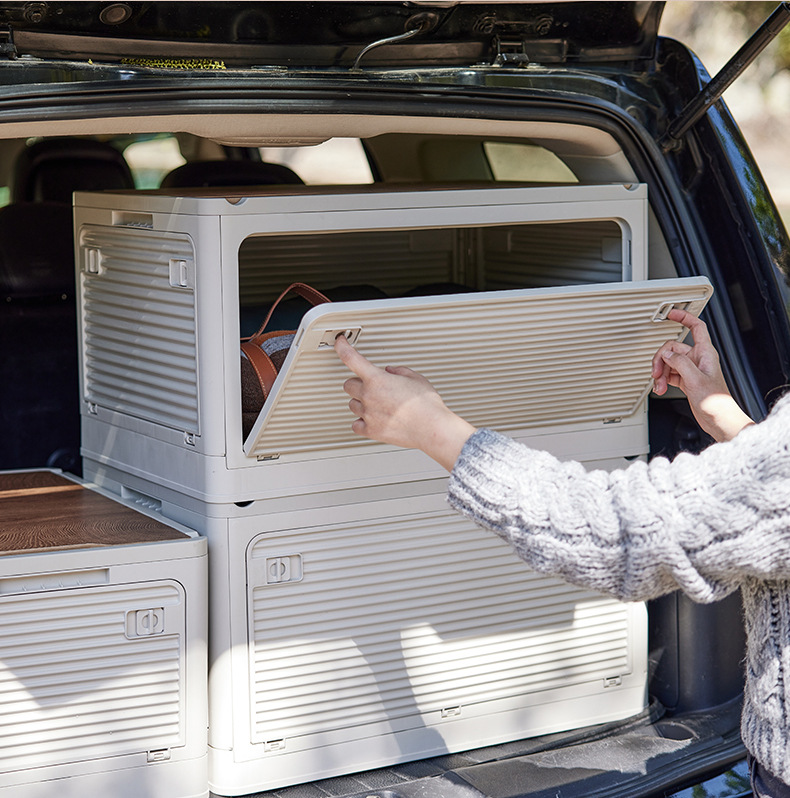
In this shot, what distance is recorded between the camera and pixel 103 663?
71.1 inches

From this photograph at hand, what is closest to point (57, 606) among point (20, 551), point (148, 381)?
point (20, 551)

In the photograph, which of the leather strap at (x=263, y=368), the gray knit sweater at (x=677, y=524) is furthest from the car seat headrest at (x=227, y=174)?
the gray knit sweater at (x=677, y=524)

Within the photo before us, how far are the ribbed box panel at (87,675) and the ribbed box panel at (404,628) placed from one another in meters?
0.16

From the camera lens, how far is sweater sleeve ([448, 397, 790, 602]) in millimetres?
1148

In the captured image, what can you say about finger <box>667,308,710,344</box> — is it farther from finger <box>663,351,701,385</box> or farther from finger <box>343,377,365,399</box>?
finger <box>343,377,365,399</box>

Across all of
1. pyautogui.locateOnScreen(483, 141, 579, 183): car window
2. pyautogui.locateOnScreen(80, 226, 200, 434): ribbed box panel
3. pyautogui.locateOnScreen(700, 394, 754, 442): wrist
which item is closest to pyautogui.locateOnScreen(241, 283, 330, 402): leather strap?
pyautogui.locateOnScreen(80, 226, 200, 434): ribbed box panel

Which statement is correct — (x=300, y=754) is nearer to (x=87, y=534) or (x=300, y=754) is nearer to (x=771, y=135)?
(x=87, y=534)

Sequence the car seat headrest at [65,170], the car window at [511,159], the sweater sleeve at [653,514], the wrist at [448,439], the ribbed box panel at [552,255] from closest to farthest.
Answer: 1. the sweater sleeve at [653,514]
2. the wrist at [448,439]
3. the ribbed box panel at [552,255]
4. the car seat headrest at [65,170]
5. the car window at [511,159]

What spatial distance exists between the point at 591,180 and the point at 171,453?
1.02 m

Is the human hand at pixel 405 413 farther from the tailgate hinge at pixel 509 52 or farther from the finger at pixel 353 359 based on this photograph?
the tailgate hinge at pixel 509 52

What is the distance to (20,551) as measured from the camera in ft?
5.79

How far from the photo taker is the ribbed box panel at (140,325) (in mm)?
1939

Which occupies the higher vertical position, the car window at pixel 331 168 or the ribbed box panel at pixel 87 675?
the car window at pixel 331 168

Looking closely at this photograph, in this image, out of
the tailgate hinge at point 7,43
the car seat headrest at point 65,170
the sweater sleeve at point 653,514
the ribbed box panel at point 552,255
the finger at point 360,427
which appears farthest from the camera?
the car seat headrest at point 65,170
